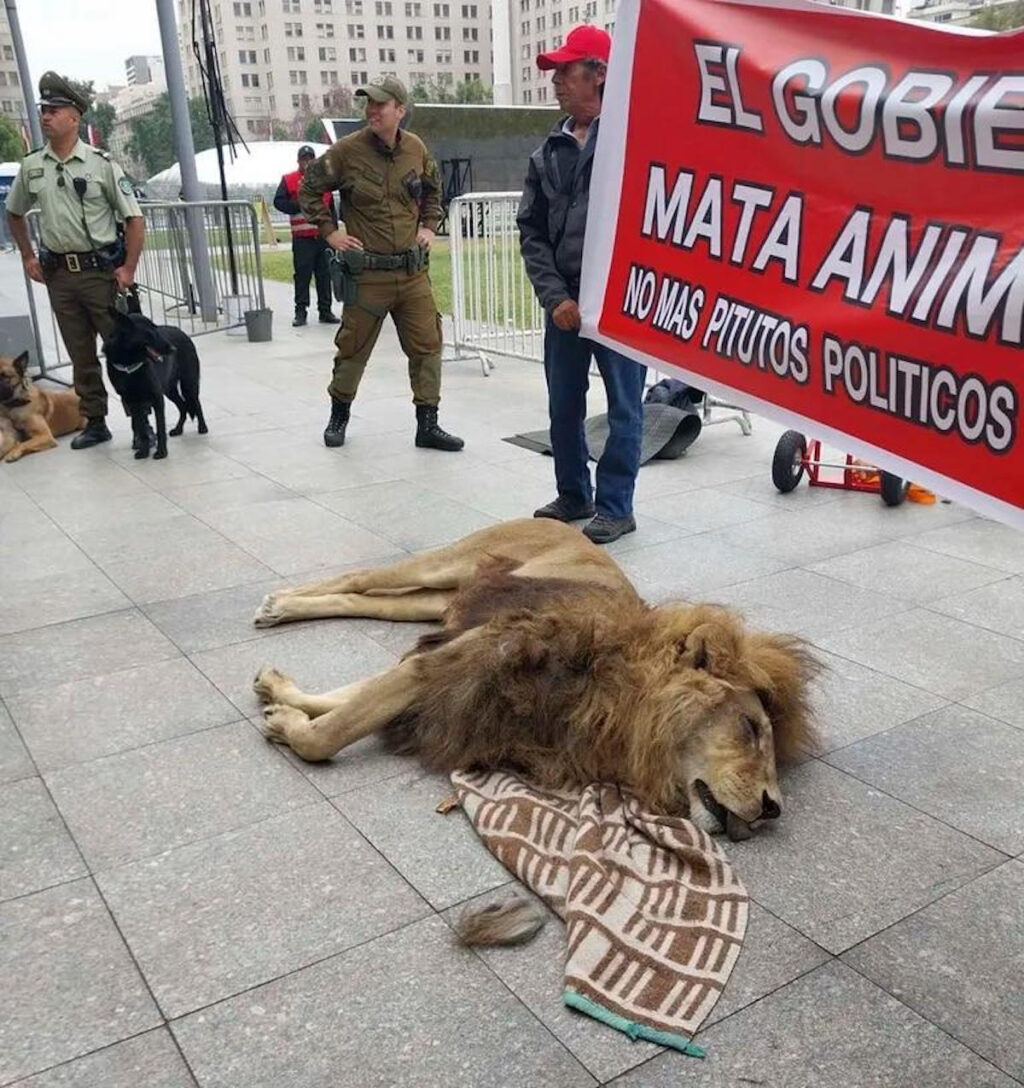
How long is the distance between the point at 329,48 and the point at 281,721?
149 m

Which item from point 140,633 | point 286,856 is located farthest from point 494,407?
point 286,856

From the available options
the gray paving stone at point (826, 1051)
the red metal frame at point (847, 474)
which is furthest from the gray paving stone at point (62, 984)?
the red metal frame at point (847, 474)

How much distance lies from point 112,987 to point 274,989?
38 centimetres

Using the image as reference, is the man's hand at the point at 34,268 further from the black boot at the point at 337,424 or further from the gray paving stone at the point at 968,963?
the gray paving stone at the point at 968,963

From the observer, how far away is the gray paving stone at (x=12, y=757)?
3.35 meters

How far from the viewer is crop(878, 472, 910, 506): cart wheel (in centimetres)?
625

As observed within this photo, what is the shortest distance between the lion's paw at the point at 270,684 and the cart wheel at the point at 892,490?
4028mm

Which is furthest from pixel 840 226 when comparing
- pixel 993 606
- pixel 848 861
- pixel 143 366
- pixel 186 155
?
pixel 186 155

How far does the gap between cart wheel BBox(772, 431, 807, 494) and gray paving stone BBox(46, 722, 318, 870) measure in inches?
161

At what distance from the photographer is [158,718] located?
373cm

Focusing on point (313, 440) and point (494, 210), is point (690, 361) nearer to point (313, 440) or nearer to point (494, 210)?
point (313, 440)

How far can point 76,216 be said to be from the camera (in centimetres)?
755

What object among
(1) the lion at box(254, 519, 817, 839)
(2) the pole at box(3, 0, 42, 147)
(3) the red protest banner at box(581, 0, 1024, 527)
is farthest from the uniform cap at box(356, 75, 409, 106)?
(2) the pole at box(3, 0, 42, 147)

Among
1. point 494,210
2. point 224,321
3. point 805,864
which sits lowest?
point 224,321
